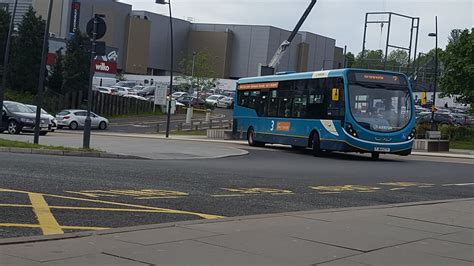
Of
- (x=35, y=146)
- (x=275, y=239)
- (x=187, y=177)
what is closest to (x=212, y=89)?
(x=35, y=146)

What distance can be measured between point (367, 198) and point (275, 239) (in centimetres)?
568

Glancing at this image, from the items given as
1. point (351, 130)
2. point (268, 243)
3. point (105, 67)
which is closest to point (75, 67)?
point (105, 67)

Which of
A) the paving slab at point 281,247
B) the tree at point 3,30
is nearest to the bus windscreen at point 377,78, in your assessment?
the paving slab at point 281,247

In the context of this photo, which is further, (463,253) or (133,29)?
(133,29)

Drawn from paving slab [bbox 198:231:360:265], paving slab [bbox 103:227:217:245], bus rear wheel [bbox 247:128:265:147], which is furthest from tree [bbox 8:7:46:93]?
paving slab [bbox 198:231:360:265]

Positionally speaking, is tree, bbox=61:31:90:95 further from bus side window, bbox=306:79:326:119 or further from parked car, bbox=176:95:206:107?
bus side window, bbox=306:79:326:119

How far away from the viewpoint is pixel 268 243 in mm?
7617

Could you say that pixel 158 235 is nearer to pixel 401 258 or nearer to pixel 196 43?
pixel 401 258

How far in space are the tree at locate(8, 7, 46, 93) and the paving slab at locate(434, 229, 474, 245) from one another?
53.8 m

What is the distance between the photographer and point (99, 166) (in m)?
16.8

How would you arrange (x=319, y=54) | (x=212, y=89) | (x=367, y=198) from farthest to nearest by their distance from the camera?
(x=319, y=54) → (x=212, y=89) → (x=367, y=198)

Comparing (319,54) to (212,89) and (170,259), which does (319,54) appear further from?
(170,259)

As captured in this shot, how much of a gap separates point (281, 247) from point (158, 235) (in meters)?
1.41

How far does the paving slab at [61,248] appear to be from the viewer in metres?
6.43
